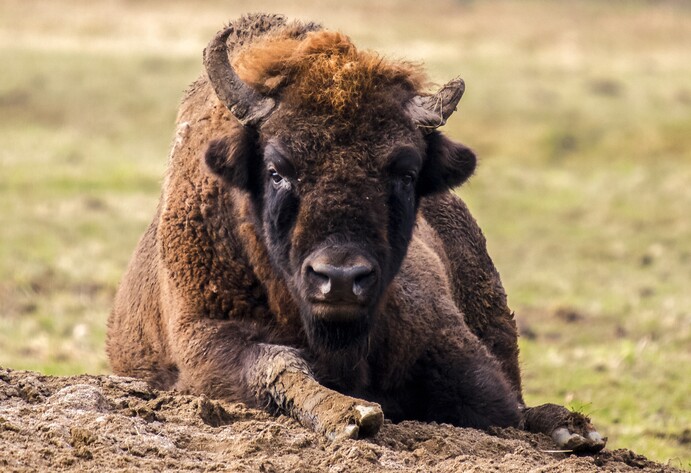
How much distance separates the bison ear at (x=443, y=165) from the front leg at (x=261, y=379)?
1.28 m

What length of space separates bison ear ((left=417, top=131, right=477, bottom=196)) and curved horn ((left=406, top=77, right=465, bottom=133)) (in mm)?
141

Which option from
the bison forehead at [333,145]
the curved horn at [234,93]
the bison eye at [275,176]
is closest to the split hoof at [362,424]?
the bison forehead at [333,145]

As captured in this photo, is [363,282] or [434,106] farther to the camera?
[434,106]

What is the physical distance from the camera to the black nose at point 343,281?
5449 mm

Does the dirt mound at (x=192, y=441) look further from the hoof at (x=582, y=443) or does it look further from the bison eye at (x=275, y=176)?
the bison eye at (x=275, y=176)

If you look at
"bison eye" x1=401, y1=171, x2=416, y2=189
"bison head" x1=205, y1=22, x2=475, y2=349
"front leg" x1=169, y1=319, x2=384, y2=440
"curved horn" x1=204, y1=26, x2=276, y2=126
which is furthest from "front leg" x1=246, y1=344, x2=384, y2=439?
"curved horn" x1=204, y1=26, x2=276, y2=126

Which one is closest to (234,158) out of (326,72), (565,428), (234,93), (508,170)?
(234,93)

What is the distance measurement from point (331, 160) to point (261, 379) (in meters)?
1.16

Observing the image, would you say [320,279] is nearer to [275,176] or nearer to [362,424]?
[362,424]

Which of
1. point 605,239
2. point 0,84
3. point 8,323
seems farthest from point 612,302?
point 0,84

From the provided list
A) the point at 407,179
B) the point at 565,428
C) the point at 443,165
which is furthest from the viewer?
the point at 443,165

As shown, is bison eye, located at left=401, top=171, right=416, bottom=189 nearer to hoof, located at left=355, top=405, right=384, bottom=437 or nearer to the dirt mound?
the dirt mound

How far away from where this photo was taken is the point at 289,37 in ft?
23.5

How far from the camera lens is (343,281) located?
5.46m
